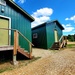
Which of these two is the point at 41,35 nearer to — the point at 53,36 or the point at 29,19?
the point at 53,36

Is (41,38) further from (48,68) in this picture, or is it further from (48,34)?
(48,68)

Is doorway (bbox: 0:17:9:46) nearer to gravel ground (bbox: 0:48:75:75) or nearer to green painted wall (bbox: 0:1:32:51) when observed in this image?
green painted wall (bbox: 0:1:32:51)

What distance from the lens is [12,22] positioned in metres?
10.2

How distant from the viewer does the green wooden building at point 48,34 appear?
1752cm

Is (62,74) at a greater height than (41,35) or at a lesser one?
lesser

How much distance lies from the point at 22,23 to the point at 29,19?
984mm

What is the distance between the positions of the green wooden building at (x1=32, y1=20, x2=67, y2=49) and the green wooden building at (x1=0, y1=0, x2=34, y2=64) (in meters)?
6.42

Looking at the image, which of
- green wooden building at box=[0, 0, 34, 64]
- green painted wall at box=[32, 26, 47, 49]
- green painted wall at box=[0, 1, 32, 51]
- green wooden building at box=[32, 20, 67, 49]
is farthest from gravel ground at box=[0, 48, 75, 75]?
green painted wall at box=[32, 26, 47, 49]

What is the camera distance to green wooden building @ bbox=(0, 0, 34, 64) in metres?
9.53

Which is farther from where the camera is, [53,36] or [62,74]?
[53,36]

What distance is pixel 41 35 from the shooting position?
18688 millimetres

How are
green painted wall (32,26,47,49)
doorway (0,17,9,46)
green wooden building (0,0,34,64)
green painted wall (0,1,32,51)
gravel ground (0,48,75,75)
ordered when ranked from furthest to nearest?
green painted wall (32,26,47,49) → green painted wall (0,1,32,51) → green wooden building (0,0,34,64) → doorway (0,17,9,46) → gravel ground (0,48,75,75)

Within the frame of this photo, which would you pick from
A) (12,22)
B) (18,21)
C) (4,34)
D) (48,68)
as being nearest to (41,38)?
Answer: (18,21)

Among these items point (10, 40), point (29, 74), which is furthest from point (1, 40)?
point (29, 74)
